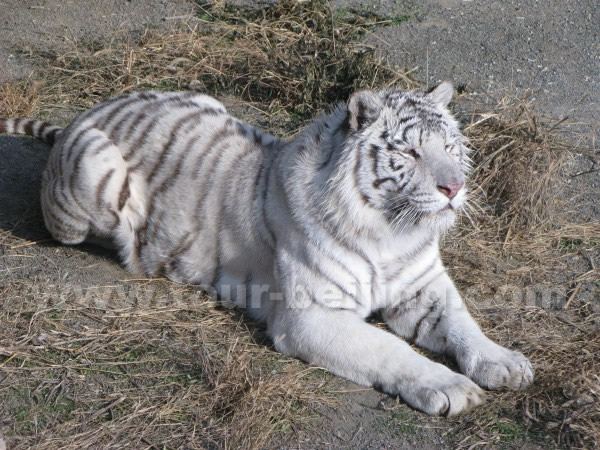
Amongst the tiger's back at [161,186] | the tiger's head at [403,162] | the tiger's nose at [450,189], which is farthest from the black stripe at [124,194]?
the tiger's nose at [450,189]

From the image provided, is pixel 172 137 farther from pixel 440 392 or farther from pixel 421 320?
pixel 440 392

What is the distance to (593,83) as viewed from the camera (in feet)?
17.2

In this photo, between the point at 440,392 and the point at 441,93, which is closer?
the point at 440,392

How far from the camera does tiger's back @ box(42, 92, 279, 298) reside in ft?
12.0

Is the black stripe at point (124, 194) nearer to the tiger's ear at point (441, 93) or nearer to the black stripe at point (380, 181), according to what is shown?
the black stripe at point (380, 181)

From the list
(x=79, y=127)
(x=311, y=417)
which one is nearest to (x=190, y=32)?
(x=79, y=127)

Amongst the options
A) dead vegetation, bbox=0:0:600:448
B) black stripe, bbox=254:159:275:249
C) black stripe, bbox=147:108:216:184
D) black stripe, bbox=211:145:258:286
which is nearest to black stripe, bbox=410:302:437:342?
dead vegetation, bbox=0:0:600:448

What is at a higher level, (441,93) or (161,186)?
(441,93)

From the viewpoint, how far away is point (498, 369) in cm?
309

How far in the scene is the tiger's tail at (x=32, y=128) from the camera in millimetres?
4473

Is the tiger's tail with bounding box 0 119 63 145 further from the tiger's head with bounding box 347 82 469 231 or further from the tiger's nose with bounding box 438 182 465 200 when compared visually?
the tiger's nose with bounding box 438 182 465 200

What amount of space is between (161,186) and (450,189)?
1.27 m

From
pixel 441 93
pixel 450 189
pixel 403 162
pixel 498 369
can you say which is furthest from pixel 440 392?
pixel 441 93

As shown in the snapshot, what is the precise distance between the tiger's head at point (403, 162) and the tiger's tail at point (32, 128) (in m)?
1.86
